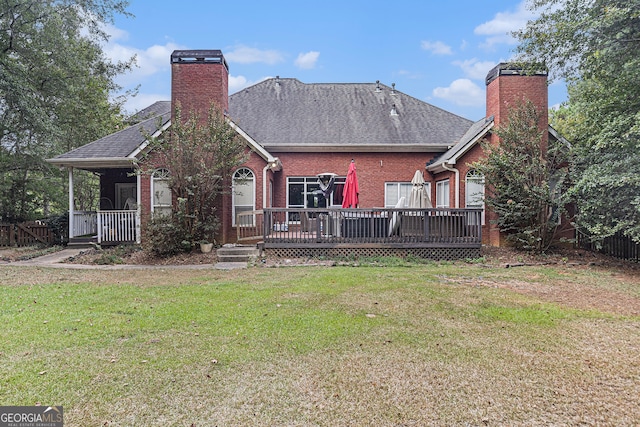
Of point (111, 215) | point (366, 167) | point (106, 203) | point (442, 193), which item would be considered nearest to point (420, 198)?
point (442, 193)

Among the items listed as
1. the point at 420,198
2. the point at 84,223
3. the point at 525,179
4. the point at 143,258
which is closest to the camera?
the point at 143,258

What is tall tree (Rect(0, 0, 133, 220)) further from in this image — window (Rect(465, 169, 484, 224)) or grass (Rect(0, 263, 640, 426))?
window (Rect(465, 169, 484, 224))

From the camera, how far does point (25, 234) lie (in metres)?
15.5

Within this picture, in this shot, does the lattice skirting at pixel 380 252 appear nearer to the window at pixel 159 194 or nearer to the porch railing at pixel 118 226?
the window at pixel 159 194

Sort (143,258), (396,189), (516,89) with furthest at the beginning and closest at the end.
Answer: (396,189)
(516,89)
(143,258)

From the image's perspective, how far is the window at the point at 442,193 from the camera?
1494 cm

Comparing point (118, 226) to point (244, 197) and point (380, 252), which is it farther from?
point (380, 252)

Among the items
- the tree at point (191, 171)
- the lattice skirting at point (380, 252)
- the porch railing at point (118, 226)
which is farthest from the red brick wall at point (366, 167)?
the porch railing at point (118, 226)

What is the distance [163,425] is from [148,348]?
61.6 inches

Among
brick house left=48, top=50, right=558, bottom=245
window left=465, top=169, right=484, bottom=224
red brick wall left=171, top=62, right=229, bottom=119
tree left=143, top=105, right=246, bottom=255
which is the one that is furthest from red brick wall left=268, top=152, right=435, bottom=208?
tree left=143, top=105, right=246, bottom=255

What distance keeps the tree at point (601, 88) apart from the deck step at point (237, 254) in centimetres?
919

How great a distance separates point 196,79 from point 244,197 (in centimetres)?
440

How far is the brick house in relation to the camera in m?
12.7

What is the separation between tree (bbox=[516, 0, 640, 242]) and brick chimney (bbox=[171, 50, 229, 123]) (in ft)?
32.8
